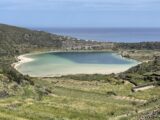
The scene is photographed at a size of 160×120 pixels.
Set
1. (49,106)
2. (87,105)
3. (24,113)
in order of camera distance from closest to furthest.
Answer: (24,113), (49,106), (87,105)

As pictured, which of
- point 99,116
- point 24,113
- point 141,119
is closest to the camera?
point 141,119

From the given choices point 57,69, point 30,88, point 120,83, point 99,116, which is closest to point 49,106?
point 99,116

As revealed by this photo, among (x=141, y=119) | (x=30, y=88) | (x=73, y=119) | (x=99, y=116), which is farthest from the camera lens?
(x=30, y=88)

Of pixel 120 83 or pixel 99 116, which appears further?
pixel 120 83

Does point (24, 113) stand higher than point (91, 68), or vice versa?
point (24, 113)

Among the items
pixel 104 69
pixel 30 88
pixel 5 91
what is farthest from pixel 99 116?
pixel 104 69

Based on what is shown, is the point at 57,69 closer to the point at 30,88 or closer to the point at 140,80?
the point at 140,80

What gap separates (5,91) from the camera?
54344 millimetres

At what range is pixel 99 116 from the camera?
36750 millimetres

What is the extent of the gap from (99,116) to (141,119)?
840 centimetres

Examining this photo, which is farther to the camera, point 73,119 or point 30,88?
point 30,88

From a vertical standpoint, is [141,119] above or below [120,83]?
above

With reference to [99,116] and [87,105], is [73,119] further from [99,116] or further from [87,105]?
[87,105]

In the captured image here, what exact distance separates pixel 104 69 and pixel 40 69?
→ 2770 cm
